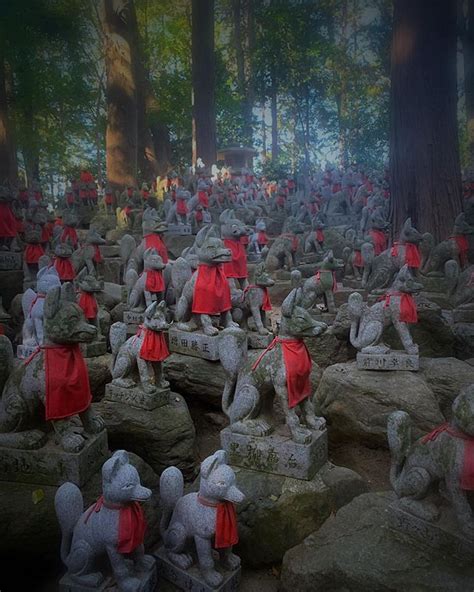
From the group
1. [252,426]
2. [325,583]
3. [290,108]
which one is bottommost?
[325,583]

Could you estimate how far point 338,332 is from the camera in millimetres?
5480

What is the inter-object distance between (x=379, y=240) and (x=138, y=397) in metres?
5.30

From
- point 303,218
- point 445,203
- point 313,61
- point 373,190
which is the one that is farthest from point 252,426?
point 313,61

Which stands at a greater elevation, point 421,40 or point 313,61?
point 313,61

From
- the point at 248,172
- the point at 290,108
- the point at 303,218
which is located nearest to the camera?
the point at 303,218

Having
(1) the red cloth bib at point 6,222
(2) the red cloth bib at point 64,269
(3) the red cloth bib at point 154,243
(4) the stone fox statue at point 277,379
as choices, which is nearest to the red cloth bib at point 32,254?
(1) the red cloth bib at point 6,222

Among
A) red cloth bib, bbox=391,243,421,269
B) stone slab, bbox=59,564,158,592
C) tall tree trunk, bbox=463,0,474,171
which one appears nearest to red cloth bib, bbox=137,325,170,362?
stone slab, bbox=59,564,158,592

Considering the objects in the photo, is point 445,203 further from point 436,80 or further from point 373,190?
point 373,190

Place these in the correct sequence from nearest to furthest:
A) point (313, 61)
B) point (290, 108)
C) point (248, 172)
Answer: point (313, 61) < point (290, 108) < point (248, 172)

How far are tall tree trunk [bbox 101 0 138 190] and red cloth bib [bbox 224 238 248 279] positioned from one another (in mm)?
7297

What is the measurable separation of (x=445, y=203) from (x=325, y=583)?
6.40m

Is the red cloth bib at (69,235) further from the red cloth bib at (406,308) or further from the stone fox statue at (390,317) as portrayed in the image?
the red cloth bib at (406,308)

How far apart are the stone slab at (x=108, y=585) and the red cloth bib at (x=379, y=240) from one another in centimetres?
633

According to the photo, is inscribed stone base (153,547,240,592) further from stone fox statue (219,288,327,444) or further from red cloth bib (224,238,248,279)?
red cloth bib (224,238,248,279)
